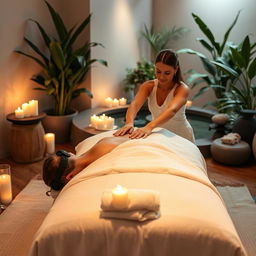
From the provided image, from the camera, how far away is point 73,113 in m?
3.79

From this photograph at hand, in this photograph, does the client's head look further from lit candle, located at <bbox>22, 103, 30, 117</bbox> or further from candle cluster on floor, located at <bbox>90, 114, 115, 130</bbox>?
candle cluster on floor, located at <bbox>90, 114, 115, 130</bbox>

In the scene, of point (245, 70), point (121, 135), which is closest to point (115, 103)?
point (245, 70)

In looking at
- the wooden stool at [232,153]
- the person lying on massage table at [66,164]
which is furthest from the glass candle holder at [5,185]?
the wooden stool at [232,153]

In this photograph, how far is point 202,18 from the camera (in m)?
4.88

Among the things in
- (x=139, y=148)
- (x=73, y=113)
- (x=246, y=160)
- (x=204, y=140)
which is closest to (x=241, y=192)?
(x=246, y=160)

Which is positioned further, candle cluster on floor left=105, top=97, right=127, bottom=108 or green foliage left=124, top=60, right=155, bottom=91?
green foliage left=124, top=60, right=155, bottom=91

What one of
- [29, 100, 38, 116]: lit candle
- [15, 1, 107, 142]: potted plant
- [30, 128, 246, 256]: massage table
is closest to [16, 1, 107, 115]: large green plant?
[15, 1, 107, 142]: potted plant

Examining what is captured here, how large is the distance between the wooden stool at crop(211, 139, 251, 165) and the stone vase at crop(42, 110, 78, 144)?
1.54 meters

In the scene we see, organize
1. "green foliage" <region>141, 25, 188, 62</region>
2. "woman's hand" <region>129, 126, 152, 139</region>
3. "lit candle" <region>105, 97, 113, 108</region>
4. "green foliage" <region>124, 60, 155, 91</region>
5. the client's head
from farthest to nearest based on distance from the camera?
A: "green foliage" <region>141, 25, 188, 62</region>, "green foliage" <region>124, 60, 155, 91</region>, "lit candle" <region>105, 97, 113, 108</region>, "woman's hand" <region>129, 126, 152, 139</region>, the client's head

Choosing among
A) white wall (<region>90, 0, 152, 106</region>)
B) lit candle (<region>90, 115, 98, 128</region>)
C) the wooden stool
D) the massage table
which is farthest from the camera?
white wall (<region>90, 0, 152, 106</region>)

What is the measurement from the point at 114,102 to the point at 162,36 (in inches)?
54.3

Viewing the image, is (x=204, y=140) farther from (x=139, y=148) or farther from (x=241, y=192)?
(x=139, y=148)

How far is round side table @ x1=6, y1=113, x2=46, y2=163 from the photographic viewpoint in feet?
10.1

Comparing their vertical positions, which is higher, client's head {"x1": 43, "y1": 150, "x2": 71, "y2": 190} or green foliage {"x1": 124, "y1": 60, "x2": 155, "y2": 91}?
green foliage {"x1": 124, "y1": 60, "x2": 155, "y2": 91}
